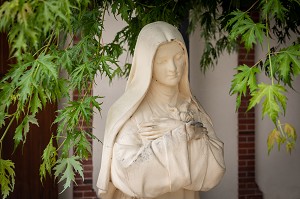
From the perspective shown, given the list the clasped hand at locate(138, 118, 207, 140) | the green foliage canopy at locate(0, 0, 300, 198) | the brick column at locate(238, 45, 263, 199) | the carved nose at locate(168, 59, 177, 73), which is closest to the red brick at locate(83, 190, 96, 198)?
the brick column at locate(238, 45, 263, 199)

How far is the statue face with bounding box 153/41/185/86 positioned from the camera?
3.05 metres

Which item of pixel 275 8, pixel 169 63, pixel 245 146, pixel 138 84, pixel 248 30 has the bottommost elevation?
pixel 245 146

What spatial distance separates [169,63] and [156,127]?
0.35m

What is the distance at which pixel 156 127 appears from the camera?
302 centimetres

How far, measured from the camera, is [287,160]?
658 centimetres

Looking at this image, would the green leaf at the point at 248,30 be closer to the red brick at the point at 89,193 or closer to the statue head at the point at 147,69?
the statue head at the point at 147,69

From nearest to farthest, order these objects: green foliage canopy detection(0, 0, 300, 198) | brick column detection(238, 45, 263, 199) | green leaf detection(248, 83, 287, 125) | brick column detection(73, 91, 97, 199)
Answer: green foliage canopy detection(0, 0, 300, 198)
green leaf detection(248, 83, 287, 125)
brick column detection(73, 91, 97, 199)
brick column detection(238, 45, 263, 199)

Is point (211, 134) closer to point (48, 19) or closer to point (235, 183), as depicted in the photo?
point (48, 19)

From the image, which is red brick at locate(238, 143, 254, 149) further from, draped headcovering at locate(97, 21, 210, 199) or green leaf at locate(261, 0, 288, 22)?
draped headcovering at locate(97, 21, 210, 199)

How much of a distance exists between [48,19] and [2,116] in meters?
0.85

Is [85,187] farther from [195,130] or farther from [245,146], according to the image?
[195,130]

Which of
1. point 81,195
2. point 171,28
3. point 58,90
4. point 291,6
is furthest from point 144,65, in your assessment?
point 81,195

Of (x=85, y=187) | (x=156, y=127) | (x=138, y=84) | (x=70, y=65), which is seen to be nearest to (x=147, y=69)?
(x=138, y=84)

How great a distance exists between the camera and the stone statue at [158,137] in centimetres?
292
